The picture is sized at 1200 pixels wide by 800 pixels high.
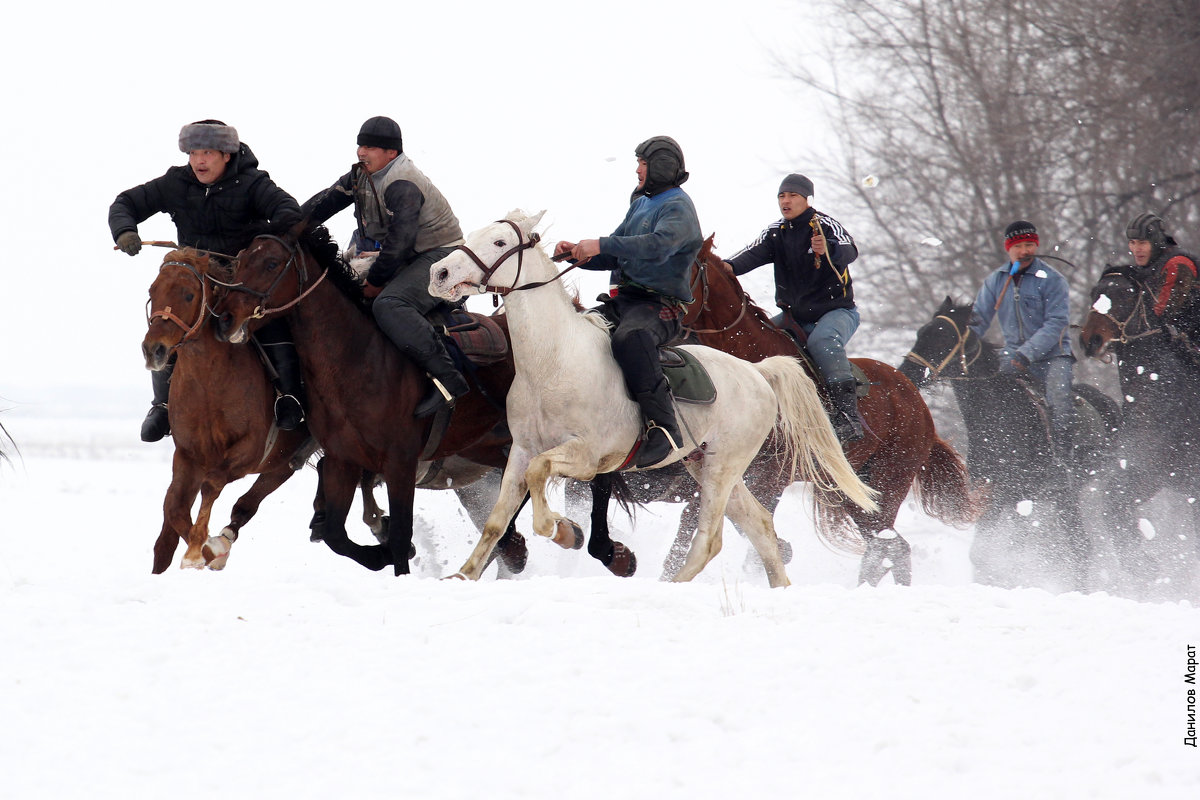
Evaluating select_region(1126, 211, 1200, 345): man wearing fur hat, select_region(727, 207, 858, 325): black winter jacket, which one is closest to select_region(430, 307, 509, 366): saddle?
select_region(727, 207, 858, 325): black winter jacket

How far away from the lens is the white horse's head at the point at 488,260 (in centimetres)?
577

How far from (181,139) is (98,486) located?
16.4 metres

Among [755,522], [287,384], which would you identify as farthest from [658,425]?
[287,384]

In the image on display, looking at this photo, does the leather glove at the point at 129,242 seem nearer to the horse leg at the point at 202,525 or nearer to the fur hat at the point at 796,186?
the horse leg at the point at 202,525

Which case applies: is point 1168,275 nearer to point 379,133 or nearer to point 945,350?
point 945,350

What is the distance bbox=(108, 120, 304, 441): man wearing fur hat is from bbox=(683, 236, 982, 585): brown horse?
256cm

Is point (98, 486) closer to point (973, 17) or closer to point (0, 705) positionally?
point (973, 17)

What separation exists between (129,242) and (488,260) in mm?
1830

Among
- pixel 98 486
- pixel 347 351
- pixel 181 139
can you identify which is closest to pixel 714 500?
pixel 347 351

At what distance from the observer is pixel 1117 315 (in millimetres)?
9391

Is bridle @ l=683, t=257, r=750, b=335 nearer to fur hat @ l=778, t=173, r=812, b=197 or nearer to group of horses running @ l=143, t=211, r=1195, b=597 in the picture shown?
group of horses running @ l=143, t=211, r=1195, b=597

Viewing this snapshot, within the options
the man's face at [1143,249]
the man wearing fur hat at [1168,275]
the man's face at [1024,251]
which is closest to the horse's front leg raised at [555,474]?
the man's face at [1024,251]

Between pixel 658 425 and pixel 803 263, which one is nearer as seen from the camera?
pixel 658 425

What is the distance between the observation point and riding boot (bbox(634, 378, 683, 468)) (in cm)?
609
